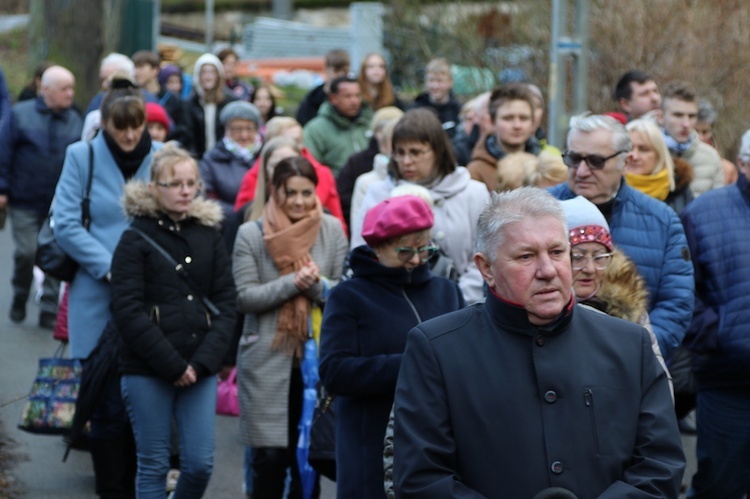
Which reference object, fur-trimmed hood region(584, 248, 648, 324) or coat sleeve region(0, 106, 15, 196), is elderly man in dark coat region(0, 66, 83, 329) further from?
fur-trimmed hood region(584, 248, 648, 324)

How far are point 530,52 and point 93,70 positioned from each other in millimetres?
5488

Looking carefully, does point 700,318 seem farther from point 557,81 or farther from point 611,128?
point 557,81

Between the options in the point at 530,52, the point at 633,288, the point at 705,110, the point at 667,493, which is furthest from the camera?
the point at 530,52

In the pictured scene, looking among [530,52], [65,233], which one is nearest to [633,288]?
[65,233]

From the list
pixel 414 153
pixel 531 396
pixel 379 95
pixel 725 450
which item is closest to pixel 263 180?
pixel 414 153

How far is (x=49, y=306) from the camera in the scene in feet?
40.2

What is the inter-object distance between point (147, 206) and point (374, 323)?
167 cm

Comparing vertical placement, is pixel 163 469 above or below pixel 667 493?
below

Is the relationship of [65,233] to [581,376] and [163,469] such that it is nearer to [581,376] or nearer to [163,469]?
[163,469]

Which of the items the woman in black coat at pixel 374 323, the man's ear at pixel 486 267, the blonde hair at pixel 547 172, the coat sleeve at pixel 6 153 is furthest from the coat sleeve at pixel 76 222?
the coat sleeve at pixel 6 153

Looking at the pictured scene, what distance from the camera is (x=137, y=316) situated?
21.8 ft

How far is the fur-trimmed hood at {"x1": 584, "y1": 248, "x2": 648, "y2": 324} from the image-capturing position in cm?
506

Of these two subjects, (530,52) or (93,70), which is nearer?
(530,52)

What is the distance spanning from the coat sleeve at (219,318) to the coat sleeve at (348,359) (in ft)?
3.66
